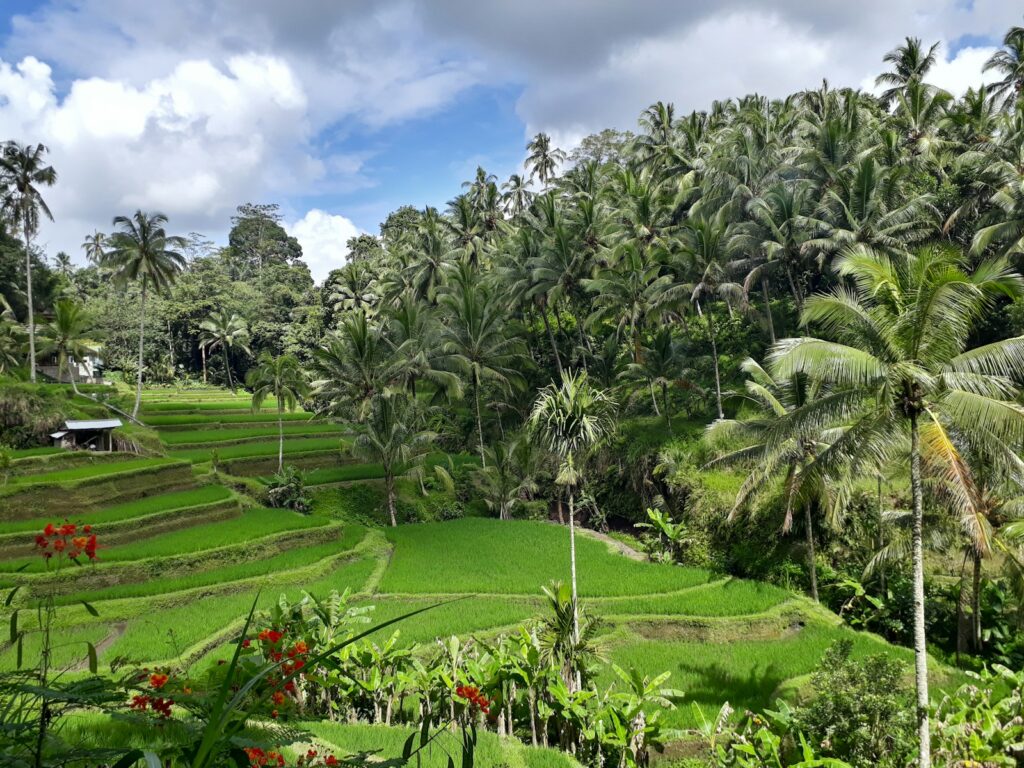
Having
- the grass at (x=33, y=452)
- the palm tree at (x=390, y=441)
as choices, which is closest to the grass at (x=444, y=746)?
the palm tree at (x=390, y=441)

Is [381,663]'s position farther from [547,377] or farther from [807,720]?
[547,377]

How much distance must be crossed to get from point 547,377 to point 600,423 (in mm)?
22430

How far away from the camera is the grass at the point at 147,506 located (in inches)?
628

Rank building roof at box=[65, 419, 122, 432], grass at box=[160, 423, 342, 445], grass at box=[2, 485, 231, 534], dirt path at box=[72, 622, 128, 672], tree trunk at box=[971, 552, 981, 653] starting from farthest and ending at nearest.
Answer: grass at box=[160, 423, 342, 445]
building roof at box=[65, 419, 122, 432]
grass at box=[2, 485, 231, 534]
tree trunk at box=[971, 552, 981, 653]
dirt path at box=[72, 622, 128, 672]

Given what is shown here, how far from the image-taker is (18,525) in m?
15.8

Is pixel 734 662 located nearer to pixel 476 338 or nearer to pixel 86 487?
pixel 476 338

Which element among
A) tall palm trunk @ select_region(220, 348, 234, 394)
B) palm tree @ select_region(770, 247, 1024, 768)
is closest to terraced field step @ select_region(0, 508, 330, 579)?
palm tree @ select_region(770, 247, 1024, 768)

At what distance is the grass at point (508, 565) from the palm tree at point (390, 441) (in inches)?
111

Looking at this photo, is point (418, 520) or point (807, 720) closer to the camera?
point (807, 720)

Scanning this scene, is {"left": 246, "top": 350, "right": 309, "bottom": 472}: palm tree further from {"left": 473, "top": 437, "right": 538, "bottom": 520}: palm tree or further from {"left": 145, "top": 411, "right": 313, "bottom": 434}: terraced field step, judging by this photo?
{"left": 473, "top": 437, "right": 538, "bottom": 520}: palm tree

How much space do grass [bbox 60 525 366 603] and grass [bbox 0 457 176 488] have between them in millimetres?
6297

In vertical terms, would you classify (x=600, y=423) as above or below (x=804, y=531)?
above

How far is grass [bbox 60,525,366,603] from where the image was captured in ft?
44.7

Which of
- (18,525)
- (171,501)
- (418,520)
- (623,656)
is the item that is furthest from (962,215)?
(18,525)
